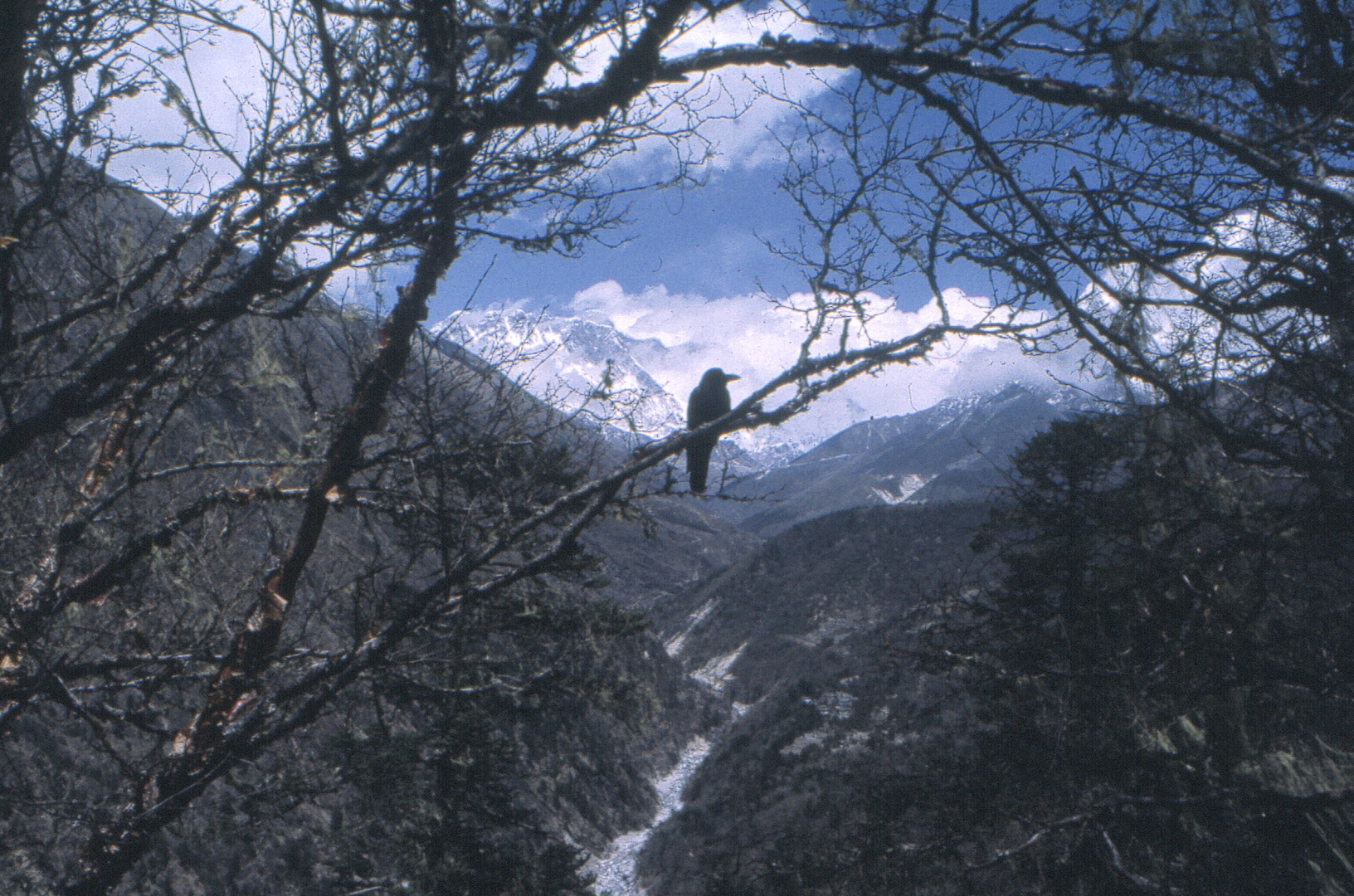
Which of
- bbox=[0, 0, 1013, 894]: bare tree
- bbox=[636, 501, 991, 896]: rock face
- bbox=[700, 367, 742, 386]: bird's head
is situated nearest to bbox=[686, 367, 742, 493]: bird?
bbox=[700, 367, 742, 386]: bird's head

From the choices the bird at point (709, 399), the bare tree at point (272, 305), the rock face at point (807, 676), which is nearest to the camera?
the bare tree at point (272, 305)

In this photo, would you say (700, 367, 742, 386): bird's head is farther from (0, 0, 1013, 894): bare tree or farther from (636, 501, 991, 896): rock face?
(636, 501, 991, 896): rock face

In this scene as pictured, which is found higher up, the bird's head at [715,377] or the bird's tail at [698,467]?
the bird's head at [715,377]

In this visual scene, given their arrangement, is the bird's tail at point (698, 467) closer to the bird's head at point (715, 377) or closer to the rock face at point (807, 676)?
the bird's head at point (715, 377)

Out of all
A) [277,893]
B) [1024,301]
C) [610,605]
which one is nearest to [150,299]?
[1024,301]

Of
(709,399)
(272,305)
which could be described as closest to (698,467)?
(709,399)

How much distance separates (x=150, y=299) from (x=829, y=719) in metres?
36.2

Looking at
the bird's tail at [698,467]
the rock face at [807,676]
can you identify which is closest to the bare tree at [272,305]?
the bird's tail at [698,467]

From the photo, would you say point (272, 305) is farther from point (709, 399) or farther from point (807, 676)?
point (807, 676)

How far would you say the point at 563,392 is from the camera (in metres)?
4.83

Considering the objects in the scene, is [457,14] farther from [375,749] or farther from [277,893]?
[277,893]

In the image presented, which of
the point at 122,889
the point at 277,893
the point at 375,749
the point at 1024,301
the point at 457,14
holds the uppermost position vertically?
the point at 457,14

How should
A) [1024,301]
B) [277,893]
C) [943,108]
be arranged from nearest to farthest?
[943,108], [1024,301], [277,893]

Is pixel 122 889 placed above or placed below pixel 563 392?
below
